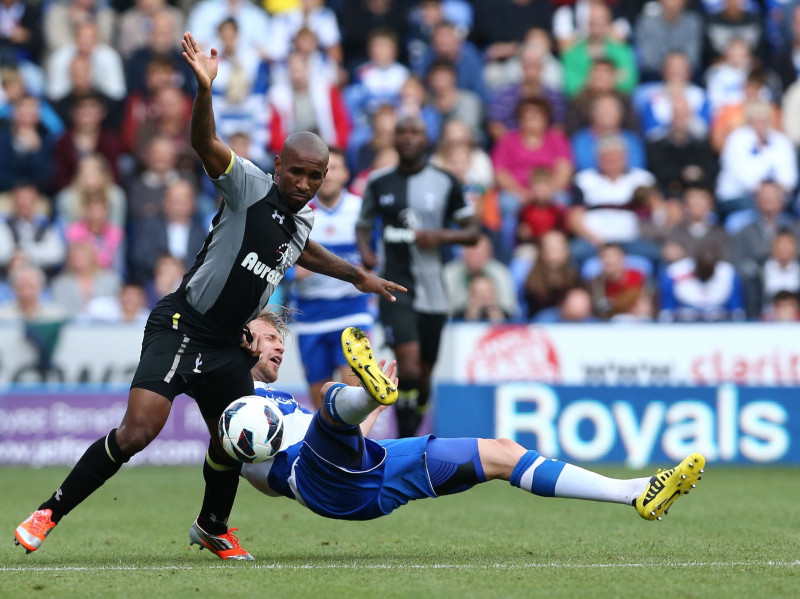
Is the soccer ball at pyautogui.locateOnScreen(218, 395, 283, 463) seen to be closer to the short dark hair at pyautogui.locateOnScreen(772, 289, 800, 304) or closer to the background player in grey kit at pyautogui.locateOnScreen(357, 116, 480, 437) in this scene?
the background player in grey kit at pyautogui.locateOnScreen(357, 116, 480, 437)

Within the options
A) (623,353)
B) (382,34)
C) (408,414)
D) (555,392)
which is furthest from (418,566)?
(382,34)

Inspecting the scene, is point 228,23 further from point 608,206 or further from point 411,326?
point 411,326

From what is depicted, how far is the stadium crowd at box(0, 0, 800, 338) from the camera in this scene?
1418 cm

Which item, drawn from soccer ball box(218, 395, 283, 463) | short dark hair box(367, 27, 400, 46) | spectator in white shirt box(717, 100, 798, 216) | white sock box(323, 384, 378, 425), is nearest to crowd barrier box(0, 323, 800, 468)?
spectator in white shirt box(717, 100, 798, 216)

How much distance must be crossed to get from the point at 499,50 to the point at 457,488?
11349 millimetres

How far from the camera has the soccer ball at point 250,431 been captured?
239 inches

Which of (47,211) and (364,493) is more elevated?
(47,211)

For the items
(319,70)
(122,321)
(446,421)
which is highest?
(319,70)

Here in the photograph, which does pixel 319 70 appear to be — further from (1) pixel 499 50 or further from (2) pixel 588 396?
(2) pixel 588 396

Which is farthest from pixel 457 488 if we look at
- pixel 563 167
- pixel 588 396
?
pixel 563 167

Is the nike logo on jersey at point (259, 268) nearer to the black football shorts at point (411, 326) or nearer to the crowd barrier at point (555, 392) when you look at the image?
the black football shorts at point (411, 326)

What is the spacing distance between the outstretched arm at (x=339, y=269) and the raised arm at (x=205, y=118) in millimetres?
902

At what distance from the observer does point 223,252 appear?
256 inches

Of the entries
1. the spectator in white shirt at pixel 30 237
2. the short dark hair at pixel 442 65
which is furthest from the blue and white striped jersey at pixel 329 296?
the short dark hair at pixel 442 65
